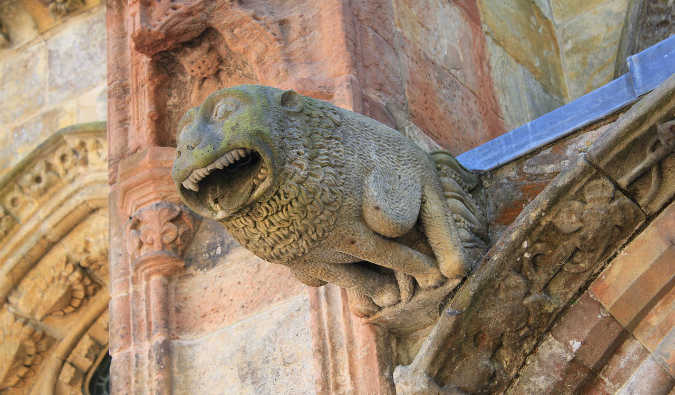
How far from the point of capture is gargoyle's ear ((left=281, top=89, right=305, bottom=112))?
307 centimetres

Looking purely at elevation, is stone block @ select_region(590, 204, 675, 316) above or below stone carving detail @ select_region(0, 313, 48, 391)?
below

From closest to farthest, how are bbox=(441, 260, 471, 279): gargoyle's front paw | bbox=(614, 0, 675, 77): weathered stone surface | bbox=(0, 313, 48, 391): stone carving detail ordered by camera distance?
1. bbox=(441, 260, 471, 279): gargoyle's front paw
2. bbox=(614, 0, 675, 77): weathered stone surface
3. bbox=(0, 313, 48, 391): stone carving detail

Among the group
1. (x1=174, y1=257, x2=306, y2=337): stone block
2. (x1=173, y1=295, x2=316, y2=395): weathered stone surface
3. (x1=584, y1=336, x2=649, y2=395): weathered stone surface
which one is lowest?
(x1=584, y1=336, x2=649, y2=395): weathered stone surface

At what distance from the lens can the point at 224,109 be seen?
2.97 meters

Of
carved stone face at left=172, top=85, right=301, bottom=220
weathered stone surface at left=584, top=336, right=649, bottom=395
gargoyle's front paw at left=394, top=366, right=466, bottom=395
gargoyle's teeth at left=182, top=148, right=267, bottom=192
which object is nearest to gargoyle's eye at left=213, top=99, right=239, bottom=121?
carved stone face at left=172, top=85, right=301, bottom=220

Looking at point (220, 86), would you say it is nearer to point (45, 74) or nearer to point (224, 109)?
point (224, 109)

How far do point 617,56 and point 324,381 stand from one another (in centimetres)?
271

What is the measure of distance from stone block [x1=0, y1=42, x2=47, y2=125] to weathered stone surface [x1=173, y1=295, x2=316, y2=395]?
→ 11.7 ft

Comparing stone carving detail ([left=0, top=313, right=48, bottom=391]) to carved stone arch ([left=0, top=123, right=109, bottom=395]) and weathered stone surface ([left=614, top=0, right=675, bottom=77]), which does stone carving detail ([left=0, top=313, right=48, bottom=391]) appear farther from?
weathered stone surface ([left=614, top=0, right=675, bottom=77])

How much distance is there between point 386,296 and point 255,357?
0.62m

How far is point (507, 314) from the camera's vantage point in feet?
10.0

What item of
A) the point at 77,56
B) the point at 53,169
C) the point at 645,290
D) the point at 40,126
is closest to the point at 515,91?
the point at 645,290

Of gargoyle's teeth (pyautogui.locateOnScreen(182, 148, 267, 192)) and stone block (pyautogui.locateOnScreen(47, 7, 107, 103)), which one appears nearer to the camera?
gargoyle's teeth (pyautogui.locateOnScreen(182, 148, 267, 192))

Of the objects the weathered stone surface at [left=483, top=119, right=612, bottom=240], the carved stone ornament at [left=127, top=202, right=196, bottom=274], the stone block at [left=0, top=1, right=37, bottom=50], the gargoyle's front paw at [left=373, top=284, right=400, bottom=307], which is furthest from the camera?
the stone block at [left=0, top=1, right=37, bottom=50]
